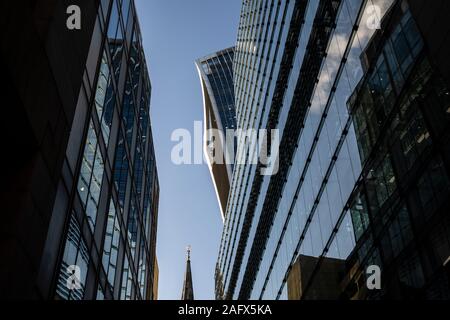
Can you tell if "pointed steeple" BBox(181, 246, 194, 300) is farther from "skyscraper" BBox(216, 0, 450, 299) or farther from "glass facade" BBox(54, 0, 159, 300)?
"glass facade" BBox(54, 0, 159, 300)

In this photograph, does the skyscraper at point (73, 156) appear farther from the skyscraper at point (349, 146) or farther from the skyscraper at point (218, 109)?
the skyscraper at point (218, 109)

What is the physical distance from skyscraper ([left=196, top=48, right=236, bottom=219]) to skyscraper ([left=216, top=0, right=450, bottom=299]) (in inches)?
4055

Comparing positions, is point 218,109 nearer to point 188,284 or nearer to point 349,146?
point 188,284

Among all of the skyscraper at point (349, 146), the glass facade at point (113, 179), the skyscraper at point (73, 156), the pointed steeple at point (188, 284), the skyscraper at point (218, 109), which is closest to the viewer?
the skyscraper at point (73, 156)

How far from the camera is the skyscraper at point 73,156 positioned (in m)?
10.8

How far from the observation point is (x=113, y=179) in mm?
22734

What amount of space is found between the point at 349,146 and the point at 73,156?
9.31 m

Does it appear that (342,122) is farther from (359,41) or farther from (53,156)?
(53,156)

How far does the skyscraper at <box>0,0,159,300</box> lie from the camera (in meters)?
10.8

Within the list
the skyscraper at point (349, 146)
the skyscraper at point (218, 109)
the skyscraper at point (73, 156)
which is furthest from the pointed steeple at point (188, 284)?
the skyscraper at point (73, 156)

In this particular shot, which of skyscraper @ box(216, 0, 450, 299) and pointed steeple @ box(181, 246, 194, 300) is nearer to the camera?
skyscraper @ box(216, 0, 450, 299)

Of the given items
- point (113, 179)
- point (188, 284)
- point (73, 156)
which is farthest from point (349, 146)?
point (188, 284)

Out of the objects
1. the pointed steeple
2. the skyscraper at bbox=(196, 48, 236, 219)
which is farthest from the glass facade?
the pointed steeple

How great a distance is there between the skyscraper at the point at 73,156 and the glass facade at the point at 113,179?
2.0 inches
